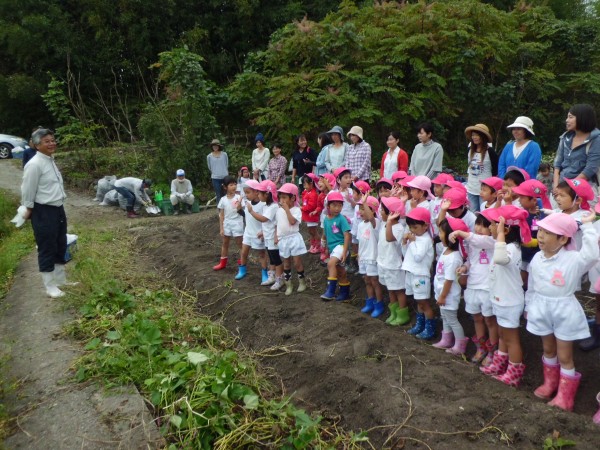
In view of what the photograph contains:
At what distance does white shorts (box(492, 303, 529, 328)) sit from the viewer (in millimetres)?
3908

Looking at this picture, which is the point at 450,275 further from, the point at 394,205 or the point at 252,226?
the point at 252,226

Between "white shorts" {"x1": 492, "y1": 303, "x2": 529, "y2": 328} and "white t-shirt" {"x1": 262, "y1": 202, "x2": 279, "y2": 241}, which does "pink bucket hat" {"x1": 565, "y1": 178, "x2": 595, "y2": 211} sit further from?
"white t-shirt" {"x1": 262, "y1": 202, "x2": 279, "y2": 241}

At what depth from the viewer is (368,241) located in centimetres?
551

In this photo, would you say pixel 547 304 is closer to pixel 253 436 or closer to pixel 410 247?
pixel 410 247

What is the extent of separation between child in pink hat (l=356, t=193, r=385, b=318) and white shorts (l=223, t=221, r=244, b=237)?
2.14 m

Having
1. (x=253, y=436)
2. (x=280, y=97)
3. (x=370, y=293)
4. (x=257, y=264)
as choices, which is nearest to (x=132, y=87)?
(x=280, y=97)

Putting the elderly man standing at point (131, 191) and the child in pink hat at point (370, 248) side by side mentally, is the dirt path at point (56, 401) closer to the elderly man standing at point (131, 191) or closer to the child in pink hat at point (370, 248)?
the child in pink hat at point (370, 248)

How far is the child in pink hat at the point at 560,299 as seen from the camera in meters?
3.51

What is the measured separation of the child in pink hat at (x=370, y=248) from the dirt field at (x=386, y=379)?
321 millimetres

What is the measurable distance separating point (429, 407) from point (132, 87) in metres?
21.3

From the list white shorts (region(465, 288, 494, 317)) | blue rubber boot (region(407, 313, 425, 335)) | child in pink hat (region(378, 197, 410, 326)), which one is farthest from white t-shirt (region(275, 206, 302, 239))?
white shorts (region(465, 288, 494, 317))

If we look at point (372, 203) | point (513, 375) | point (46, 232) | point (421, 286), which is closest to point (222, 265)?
point (46, 232)

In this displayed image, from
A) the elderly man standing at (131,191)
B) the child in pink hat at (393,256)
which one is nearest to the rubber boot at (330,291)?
the child in pink hat at (393,256)

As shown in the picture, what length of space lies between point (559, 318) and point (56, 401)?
3.90 m
